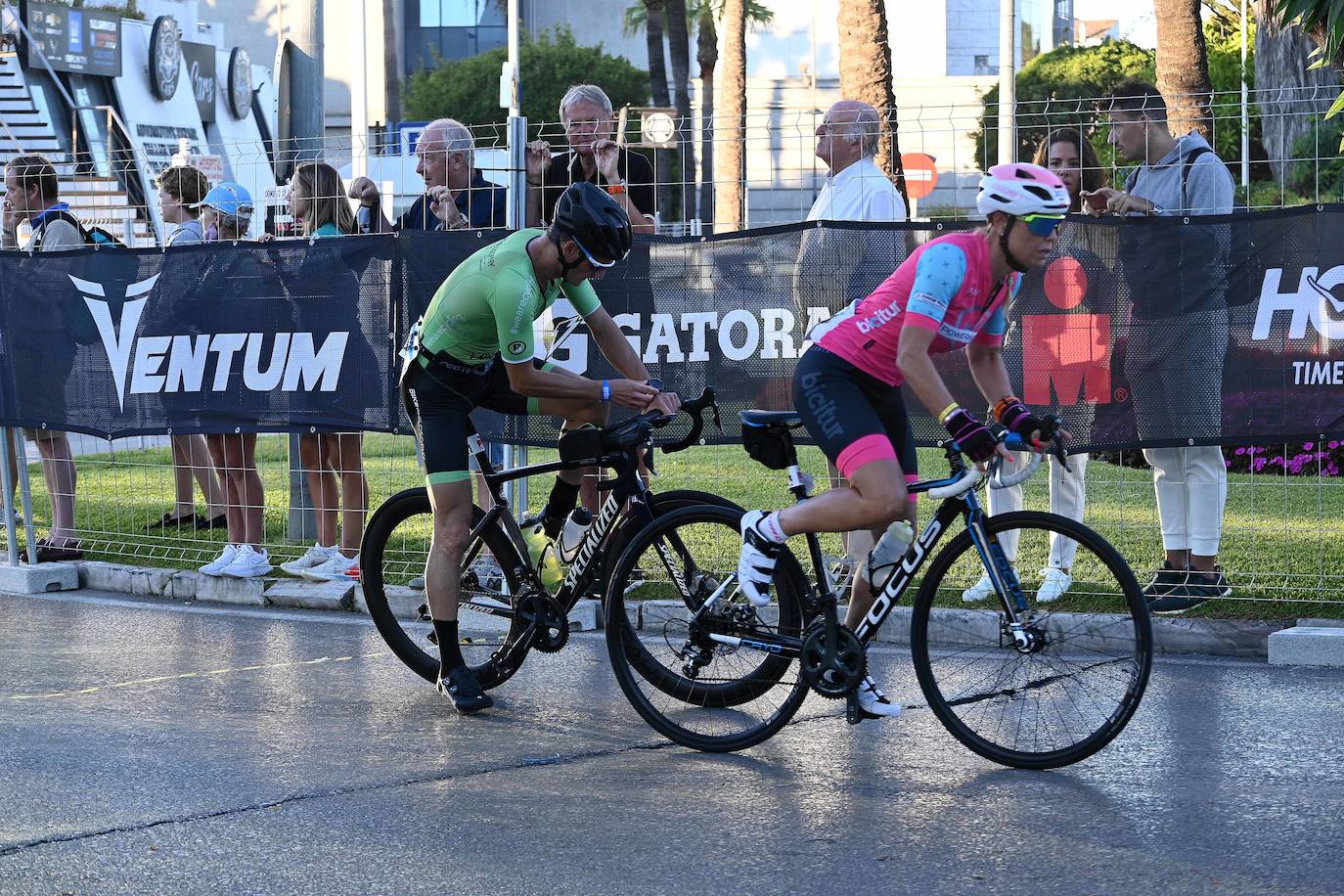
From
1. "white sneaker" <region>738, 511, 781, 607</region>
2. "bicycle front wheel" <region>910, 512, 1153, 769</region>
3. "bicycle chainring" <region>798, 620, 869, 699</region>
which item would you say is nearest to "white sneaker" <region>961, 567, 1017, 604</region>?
"bicycle front wheel" <region>910, 512, 1153, 769</region>

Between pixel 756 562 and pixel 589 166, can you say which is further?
pixel 589 166

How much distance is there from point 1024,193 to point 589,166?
4.14 metres

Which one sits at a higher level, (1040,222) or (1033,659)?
(1040,222)

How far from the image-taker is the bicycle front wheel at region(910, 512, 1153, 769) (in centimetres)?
548

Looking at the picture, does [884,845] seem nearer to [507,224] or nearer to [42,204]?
[507,224]

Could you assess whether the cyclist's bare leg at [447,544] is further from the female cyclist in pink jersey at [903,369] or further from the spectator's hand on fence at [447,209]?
the spectator's hand on fence at [447,209]

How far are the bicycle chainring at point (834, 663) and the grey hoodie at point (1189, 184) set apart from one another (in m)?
3.44

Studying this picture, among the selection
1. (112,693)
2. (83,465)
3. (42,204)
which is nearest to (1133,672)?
(112,693)

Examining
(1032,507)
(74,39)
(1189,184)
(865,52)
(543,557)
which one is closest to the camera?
(543,557)

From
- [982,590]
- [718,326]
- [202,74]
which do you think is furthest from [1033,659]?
[202,74]

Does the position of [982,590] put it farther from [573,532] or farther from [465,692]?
[465,692]

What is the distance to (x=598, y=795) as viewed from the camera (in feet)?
17.5

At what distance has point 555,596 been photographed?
654cm

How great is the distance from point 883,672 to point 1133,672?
179 centimetres
